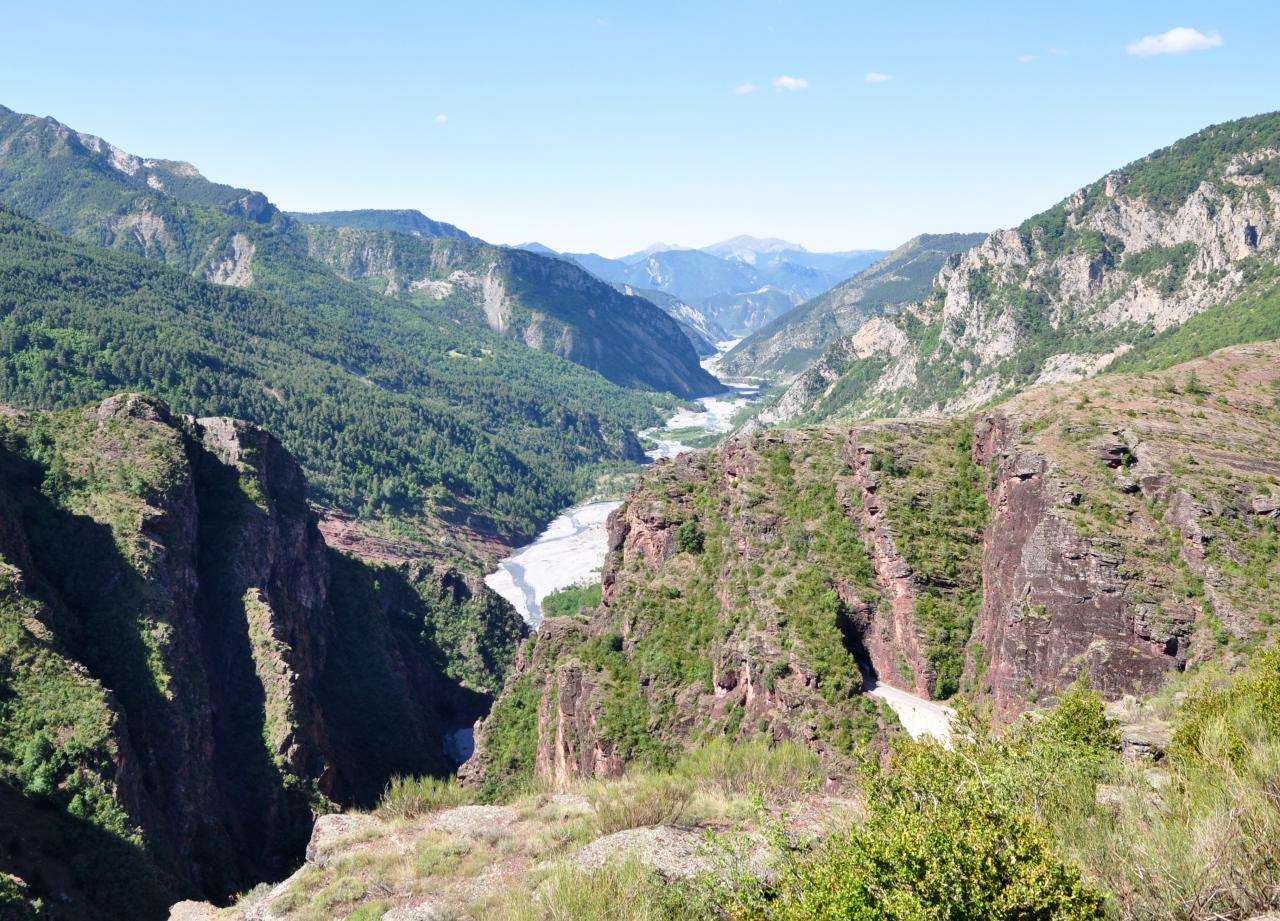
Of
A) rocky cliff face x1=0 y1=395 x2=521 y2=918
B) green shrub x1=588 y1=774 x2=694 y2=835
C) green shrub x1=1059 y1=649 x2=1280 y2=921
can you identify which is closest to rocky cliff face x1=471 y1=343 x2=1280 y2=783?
rocky cliff face x1=0 y1=395 x2=521 y2=918

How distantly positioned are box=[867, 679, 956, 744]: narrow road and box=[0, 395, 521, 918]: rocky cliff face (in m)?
48.4

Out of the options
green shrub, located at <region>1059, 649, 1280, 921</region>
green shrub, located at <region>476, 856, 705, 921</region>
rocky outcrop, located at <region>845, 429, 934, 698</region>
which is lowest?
rocky outcrop, located at <region>845, 429, 934, 698</region>

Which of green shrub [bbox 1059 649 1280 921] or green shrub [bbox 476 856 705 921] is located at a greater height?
green shrub [bbox 1059 649 1280 921]

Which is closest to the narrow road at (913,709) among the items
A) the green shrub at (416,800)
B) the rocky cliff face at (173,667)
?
the green shrub at (416,800)

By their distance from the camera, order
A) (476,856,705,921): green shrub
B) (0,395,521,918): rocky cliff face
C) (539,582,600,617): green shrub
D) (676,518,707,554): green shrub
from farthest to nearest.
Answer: (539,582,600,617): green shrub, (676,518,707,554): green shrub, (0,395,521,918): rocky cliff face, (476,856,705,921): green shrub

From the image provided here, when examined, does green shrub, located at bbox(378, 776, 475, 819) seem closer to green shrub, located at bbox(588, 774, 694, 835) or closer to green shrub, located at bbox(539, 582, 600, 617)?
green shrub, located at bbox(588, 774, 694, 835)

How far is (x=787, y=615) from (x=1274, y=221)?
18516 cm

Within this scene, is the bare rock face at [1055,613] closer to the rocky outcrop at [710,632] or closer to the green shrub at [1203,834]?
the rocky outcrop at [710,632]

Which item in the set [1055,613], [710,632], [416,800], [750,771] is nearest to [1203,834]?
[750,771]

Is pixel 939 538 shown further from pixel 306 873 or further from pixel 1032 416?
pixel 306 873

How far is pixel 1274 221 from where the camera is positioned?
187 m

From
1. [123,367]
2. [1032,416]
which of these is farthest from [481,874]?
[123,367]

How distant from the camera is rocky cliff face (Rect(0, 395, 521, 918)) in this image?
2185 inches

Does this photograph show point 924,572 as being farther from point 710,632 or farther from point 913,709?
point 710,632
